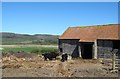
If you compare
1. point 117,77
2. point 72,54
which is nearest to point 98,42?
point 72,54

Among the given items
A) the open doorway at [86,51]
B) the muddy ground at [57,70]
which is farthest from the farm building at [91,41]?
the muddy ground at [57,70]

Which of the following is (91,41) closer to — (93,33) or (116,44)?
(93,33)

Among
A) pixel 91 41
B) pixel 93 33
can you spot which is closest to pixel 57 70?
pixel 91 41

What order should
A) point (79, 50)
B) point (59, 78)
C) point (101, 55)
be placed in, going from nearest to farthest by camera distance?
point (59, 78), point (101, 55), point (79, 50)

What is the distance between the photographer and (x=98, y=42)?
3369cm

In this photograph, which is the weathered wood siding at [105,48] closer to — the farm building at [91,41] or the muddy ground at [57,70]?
the farm building at [91,41]

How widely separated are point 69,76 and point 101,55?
14.0 metres

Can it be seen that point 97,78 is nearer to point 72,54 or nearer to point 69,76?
point 69,76

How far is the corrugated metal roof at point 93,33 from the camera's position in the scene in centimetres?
3359

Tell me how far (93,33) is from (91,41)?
3.09 m

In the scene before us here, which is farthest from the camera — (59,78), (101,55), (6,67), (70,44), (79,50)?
(70,44)

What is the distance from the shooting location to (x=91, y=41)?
1345 inches

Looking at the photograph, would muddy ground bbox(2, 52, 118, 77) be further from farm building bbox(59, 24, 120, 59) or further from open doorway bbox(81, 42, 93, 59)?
open doorway bbox(81, 42, 93, 59)

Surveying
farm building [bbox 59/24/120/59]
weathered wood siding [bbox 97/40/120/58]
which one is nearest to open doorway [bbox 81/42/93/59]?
farm building [bbox 59/24/120/59]
